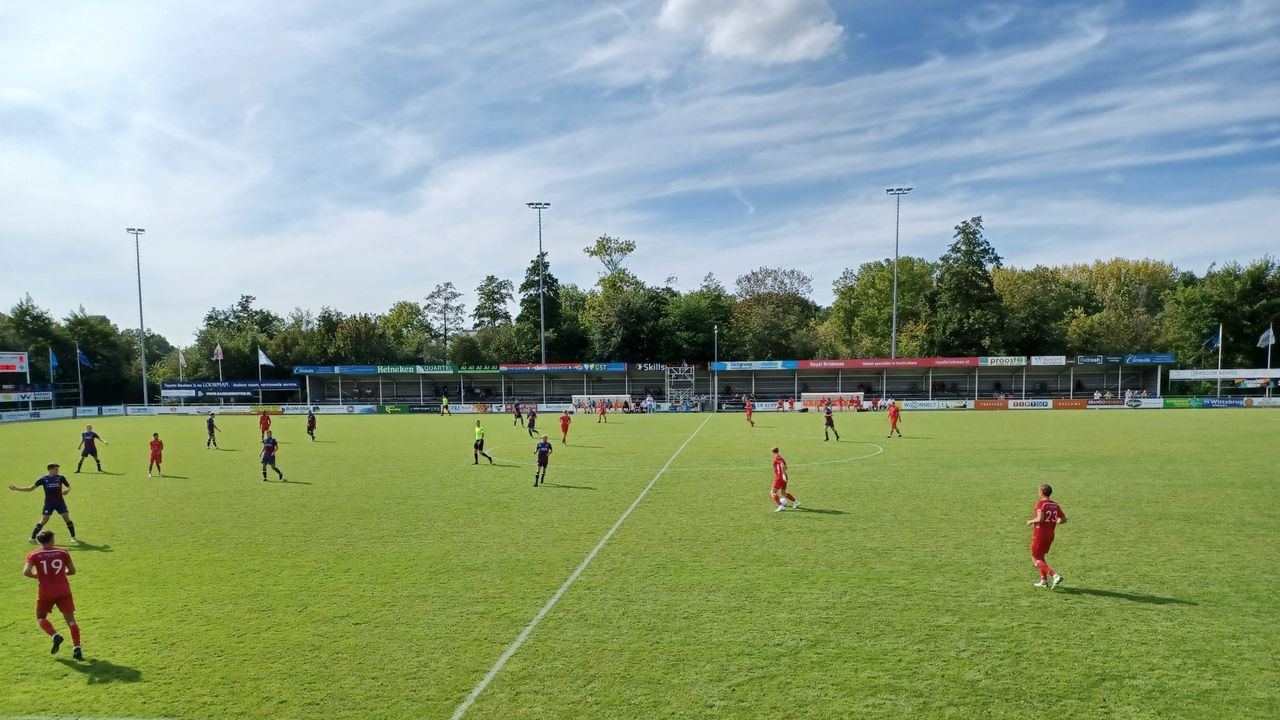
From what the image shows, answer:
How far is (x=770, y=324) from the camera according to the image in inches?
2965

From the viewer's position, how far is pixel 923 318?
72.4 metres

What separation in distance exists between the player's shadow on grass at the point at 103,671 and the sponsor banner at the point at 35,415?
62184mm

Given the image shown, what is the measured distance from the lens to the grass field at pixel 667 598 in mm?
7031

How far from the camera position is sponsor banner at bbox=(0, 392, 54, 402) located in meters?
54.6

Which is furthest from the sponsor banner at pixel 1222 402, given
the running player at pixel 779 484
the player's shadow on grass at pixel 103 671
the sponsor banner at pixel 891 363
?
the player's shadow on grass at pixel 103 671

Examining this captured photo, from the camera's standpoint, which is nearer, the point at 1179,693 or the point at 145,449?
the point at 1179,693

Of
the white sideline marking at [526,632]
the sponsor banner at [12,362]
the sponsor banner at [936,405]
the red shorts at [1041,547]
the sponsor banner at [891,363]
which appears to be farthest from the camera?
the sponsor banner at [891,363]

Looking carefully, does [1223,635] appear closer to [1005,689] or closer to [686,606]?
[1005,689]

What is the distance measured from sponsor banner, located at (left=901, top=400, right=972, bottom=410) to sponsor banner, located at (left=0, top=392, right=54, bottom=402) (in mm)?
73310

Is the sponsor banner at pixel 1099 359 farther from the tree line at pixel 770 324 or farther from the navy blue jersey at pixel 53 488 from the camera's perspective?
the navy blue jersey at pixel 53 488

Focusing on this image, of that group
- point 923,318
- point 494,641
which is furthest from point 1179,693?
point 923,318

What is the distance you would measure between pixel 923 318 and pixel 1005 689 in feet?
234

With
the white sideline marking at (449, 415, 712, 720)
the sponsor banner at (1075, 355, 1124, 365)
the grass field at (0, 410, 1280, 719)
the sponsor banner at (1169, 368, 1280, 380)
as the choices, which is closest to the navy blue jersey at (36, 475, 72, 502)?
the grass field at (0, 410, 1280, 719)

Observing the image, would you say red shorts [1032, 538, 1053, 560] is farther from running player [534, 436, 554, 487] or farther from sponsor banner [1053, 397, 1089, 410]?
sponsor banner [1053, 397, 1089, 410]
